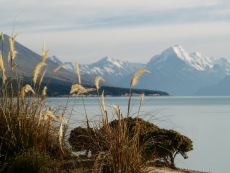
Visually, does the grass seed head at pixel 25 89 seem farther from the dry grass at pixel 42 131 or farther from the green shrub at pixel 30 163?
the green shrub at pixel 30 163

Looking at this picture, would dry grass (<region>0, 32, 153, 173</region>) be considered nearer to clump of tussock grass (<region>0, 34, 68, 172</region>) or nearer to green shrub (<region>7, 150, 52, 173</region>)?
clump of tussock grass (<region>0, 34, 68, 172</region>)

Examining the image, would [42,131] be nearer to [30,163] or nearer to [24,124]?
[24,124]

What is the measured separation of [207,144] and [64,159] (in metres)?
34.9

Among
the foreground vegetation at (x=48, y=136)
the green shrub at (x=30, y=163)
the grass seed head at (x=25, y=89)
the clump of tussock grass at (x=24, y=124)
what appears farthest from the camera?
the clump of tussock grass at (x=24, y=124)

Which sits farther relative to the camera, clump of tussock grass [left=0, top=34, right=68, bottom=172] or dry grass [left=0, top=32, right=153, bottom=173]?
clump of tussock grass [left=0, top=34, right=68, bottom=172]

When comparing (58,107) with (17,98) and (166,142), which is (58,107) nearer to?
(17,98)

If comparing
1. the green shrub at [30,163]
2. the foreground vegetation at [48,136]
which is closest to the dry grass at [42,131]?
the foreground vegetation at [48,136]

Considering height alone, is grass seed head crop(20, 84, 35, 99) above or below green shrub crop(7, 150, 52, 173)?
above

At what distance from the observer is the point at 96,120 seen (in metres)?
11.3

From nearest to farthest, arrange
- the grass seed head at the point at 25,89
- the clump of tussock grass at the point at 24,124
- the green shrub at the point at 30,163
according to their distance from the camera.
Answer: the green shrub at the point at 30,163 < the grass seed head at the point at 25,89 < the clump of tussock grass at the point at 24,124

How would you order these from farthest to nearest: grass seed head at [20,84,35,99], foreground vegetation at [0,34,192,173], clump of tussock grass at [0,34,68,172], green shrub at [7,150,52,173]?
clump of tussock grass at [0,34,68,172] → grass seed head at [20,84,35,99] → green shrub at [7,150,52,173] → foreground vegetation at [0,34,192,173]

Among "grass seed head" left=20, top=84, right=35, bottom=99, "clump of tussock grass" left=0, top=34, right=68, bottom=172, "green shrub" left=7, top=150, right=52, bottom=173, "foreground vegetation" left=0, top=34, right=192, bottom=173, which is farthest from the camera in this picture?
"clump of tussock grass" left=0, top=34, right=68, bottom=172

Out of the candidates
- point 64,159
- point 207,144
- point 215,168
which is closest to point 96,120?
point 64,159

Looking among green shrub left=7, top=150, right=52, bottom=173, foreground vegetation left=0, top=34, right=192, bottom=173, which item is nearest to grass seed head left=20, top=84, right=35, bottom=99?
foreground vegetation left=0, top=34, right=192, bottom=173
